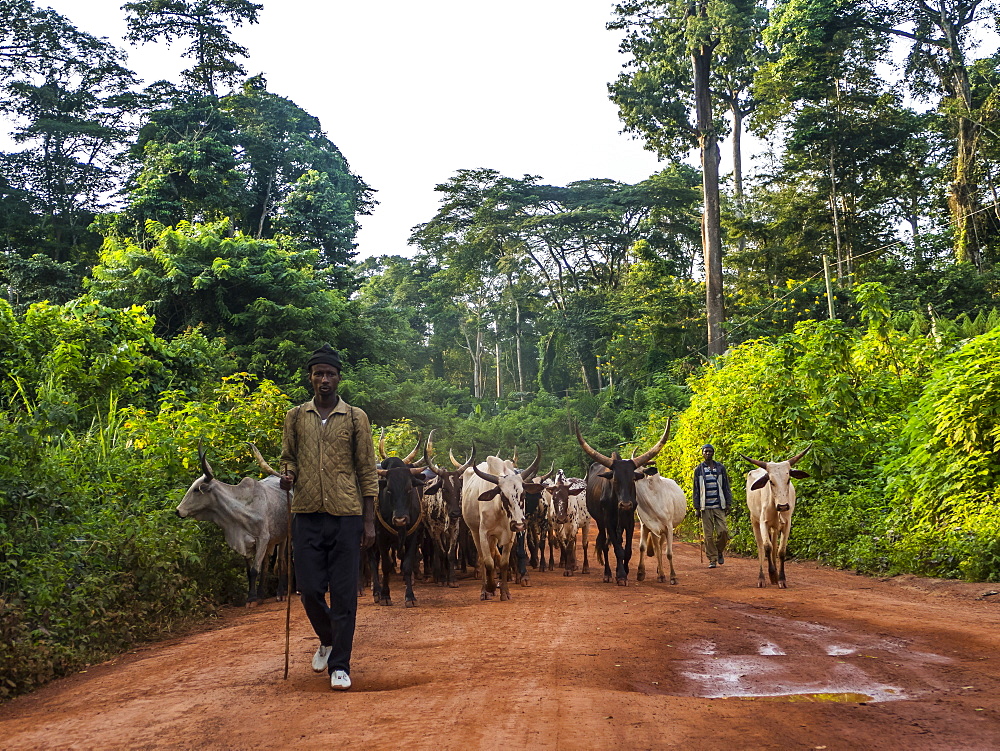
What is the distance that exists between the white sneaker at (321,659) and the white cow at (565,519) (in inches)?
307

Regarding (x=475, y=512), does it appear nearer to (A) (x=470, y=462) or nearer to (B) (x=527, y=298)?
(A) (x=470, y=462)

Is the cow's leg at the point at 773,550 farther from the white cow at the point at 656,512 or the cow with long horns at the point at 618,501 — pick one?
the cow with long horns at the point at 618,501

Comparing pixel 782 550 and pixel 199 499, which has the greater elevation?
pixel 199 499

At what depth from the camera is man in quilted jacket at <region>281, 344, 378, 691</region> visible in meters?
5.97

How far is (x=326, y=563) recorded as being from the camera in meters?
6.09

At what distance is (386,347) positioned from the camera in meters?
27.1

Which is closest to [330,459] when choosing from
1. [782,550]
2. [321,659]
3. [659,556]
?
[321,659]

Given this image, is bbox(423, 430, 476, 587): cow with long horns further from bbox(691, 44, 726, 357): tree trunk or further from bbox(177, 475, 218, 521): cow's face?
bbox(691, 44, 726, 357): tree trunk

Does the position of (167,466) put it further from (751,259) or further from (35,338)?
(751,259)

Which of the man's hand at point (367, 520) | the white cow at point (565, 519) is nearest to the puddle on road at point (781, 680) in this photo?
the man's hand at point (367, 520)

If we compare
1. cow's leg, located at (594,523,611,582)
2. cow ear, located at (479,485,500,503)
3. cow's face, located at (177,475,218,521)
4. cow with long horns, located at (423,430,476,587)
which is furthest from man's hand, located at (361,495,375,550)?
cow's leg, located at (594,523,611,582)

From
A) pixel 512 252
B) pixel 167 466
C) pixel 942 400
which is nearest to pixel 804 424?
pixel 942 400

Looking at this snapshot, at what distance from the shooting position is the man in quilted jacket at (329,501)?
19.6 ft

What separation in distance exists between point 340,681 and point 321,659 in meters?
0.65
